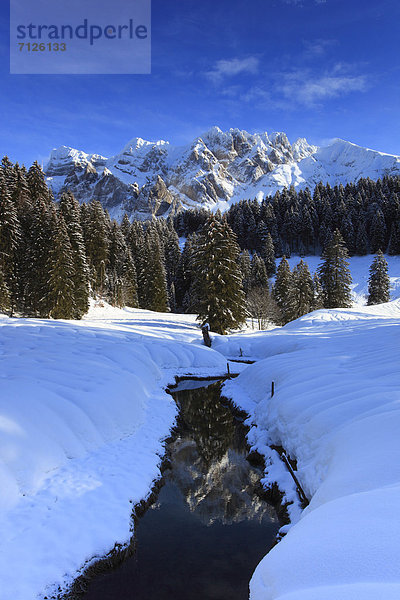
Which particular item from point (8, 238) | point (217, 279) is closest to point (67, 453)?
point (217, 279)

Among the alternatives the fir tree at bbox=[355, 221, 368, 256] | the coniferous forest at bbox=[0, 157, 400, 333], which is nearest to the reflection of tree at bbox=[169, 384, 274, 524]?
the coniferous forest at bbox=[0, 157, 400, 333]

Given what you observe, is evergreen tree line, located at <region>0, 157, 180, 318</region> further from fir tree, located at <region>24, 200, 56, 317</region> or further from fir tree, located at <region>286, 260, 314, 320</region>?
fir tree, located at <region>286, 260, 314, 320</region>

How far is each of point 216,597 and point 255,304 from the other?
41.4 meters

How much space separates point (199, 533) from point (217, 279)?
22.4 meters

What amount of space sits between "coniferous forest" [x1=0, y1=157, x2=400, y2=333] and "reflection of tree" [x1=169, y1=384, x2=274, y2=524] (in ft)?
51.8

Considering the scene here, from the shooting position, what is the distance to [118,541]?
6.30 metres

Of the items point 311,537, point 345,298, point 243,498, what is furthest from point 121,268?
point 311,537

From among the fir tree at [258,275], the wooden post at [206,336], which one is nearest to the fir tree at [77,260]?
the wooden post at [206,336]

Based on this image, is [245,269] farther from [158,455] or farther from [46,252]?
[158,455]

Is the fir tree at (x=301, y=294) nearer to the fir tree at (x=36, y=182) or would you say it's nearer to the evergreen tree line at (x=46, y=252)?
the evergreen tree line at (x=46, y=252)

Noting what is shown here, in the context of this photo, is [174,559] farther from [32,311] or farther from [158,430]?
[32,311]

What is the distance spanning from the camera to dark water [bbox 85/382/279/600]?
562cm

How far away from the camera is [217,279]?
28391mm

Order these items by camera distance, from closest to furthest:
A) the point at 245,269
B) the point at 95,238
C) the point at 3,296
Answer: the point at 3,296, the point at 95,238, the point at 245,269
